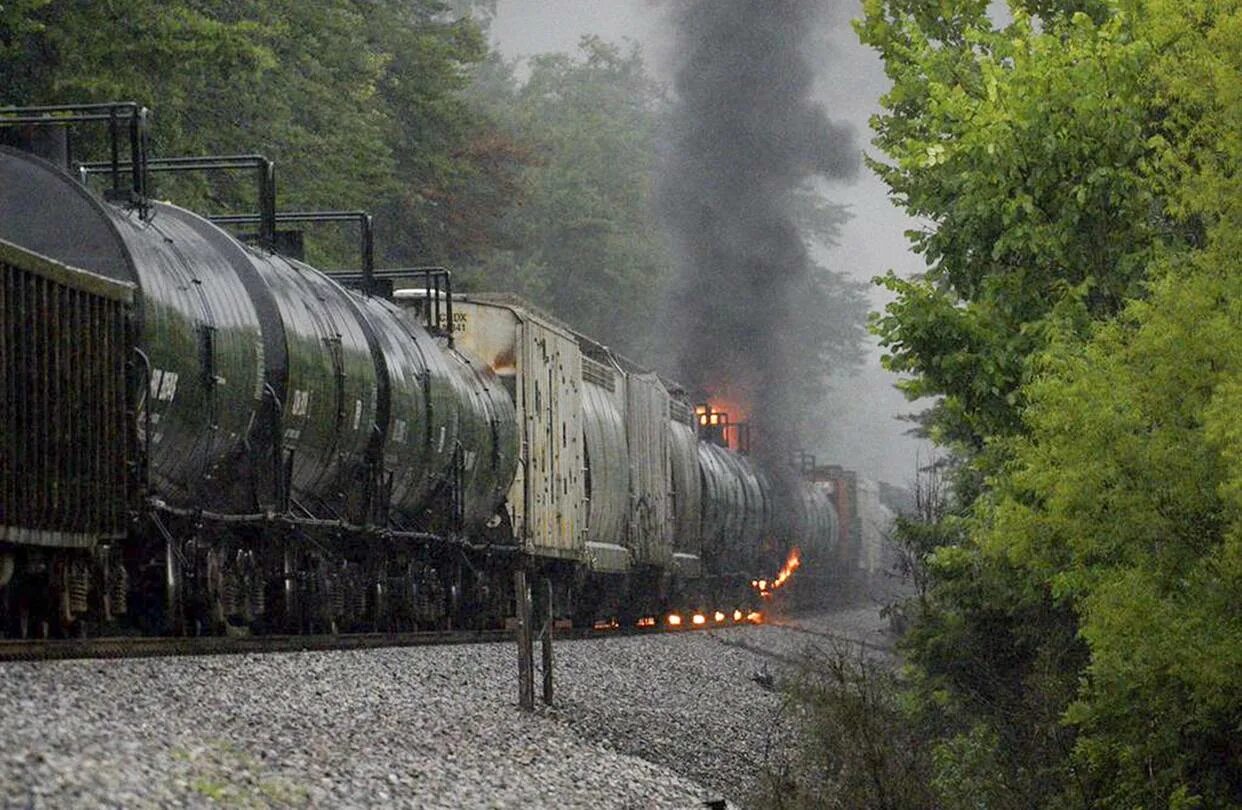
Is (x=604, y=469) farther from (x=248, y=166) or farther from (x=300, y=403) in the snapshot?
(x=300, y=403)

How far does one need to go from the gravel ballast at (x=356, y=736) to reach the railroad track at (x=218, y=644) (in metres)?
0.40

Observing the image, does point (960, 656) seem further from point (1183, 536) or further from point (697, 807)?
point (697, 807)

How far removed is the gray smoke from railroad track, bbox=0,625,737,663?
2662 centimetres

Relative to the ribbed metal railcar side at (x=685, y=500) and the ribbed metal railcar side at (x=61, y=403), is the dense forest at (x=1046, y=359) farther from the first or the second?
the ribbed metal railcar side at (x=61, y=403)

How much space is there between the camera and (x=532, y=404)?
26.2 meters

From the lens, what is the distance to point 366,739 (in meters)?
12.0

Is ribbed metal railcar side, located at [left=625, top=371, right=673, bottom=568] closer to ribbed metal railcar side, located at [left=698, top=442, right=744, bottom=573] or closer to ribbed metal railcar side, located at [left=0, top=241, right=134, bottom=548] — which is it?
ribbed metal railcar side, located at [left=698, top=442, right=744, bottom=573]

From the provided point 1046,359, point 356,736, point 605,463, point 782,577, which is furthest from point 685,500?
point 356,736

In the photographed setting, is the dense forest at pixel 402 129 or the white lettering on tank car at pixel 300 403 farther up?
the dense forest at pixel 402 129

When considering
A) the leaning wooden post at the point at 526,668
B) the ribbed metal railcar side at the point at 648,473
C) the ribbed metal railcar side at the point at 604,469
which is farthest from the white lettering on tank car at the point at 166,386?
the ribbed metal railcar side at the point at 648,473

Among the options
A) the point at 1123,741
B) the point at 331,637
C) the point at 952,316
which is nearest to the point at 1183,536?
the point at 1123,741

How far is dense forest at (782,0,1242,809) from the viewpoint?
1429 centimetres

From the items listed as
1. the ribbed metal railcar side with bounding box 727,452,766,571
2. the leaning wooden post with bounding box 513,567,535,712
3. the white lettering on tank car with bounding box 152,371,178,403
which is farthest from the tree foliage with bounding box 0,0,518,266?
the leaning wooden post with bounding box 513,567,535,712

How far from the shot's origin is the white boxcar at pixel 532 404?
25.9 metres
